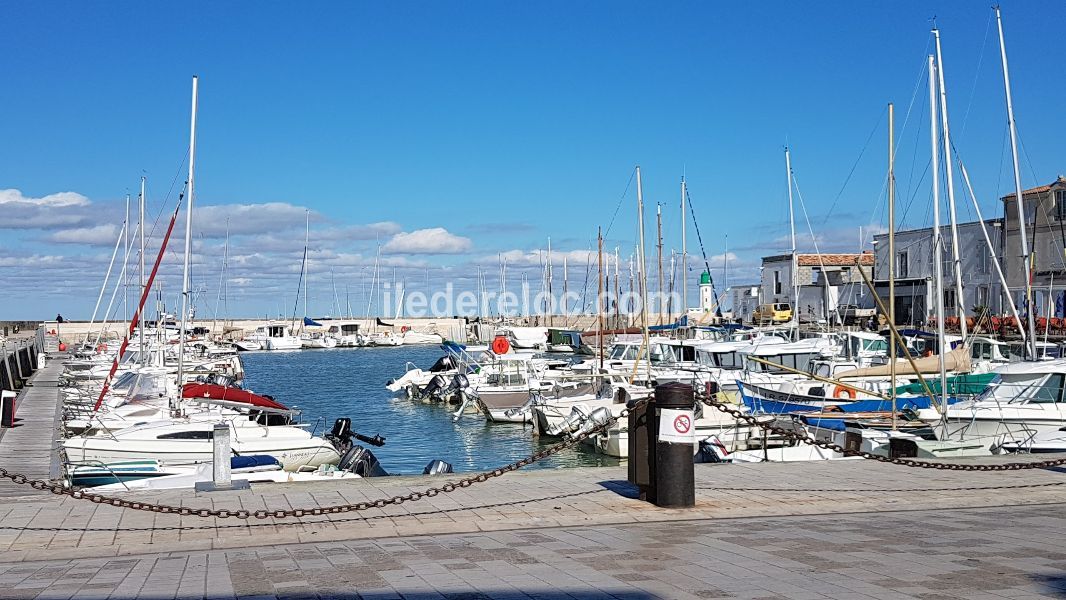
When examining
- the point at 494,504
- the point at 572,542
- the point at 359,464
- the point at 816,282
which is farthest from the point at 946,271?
the point at 572,542

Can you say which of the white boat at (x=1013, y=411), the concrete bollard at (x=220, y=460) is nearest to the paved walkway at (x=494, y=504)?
the concrete bollard at (x=220, y=460)

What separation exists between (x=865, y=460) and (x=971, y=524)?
5.23 metres

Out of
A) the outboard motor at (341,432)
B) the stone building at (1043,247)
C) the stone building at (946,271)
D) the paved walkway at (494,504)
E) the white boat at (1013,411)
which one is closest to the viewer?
the paved walkway at (494,504)

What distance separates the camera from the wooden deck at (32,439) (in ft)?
61.6

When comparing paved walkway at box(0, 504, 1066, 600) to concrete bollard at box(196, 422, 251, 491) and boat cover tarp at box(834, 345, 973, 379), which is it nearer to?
concrete bollard at box(196, 422, 251, 491)

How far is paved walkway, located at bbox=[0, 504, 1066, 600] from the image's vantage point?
794 cm

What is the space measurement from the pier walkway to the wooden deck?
376 cm

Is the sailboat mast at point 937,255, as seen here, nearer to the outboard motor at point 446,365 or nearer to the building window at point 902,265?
the outboard motor at point 446,365

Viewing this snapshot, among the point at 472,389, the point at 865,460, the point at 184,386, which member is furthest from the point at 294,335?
the point at 865,460

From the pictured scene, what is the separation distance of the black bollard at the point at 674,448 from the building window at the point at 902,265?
69680mm

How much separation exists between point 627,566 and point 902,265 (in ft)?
245

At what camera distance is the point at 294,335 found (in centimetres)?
14000

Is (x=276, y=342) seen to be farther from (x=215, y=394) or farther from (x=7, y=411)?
(x=7, y=411)

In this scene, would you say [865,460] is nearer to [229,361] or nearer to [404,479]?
[404,479]
